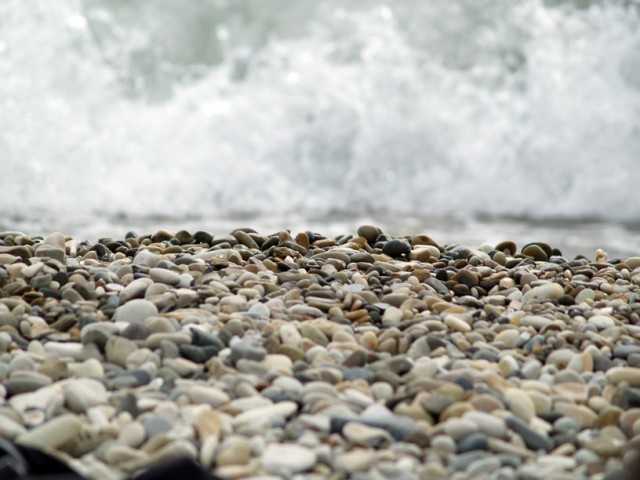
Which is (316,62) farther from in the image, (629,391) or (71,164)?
(629,391)

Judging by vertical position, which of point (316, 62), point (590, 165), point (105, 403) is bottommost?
point (105, 403)

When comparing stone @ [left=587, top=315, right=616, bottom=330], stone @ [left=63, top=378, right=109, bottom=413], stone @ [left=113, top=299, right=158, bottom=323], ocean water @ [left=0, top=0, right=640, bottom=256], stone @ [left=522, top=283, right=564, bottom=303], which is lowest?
stone @ [left=63, top=378, right=109, bottom=413]

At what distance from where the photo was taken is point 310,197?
7.66 m

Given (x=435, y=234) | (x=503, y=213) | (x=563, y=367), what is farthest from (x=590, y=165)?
(x=563, y=367)

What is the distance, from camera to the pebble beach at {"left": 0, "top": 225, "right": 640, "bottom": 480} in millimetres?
1598

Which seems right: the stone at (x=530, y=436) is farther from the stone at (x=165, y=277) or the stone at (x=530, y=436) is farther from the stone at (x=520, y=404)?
the stone at (x=165, y=277)

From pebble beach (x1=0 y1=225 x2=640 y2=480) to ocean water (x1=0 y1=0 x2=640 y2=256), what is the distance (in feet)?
13.1

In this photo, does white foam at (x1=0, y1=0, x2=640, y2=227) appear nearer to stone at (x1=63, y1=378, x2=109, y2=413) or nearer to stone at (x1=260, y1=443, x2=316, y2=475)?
stone at (x1=63, y1=378, x2=109, y2=413)

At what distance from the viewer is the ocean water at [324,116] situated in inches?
291

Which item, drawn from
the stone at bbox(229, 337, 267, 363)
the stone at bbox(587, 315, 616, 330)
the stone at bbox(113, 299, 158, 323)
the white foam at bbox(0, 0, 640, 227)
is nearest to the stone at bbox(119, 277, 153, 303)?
the stone at bbox(113, 299, 158, 323)

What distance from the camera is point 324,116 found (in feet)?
27.0

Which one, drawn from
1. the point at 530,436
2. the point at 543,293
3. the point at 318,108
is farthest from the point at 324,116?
the point at 530,436

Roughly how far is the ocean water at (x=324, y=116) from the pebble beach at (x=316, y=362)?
4.00m

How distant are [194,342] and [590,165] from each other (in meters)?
6.39
